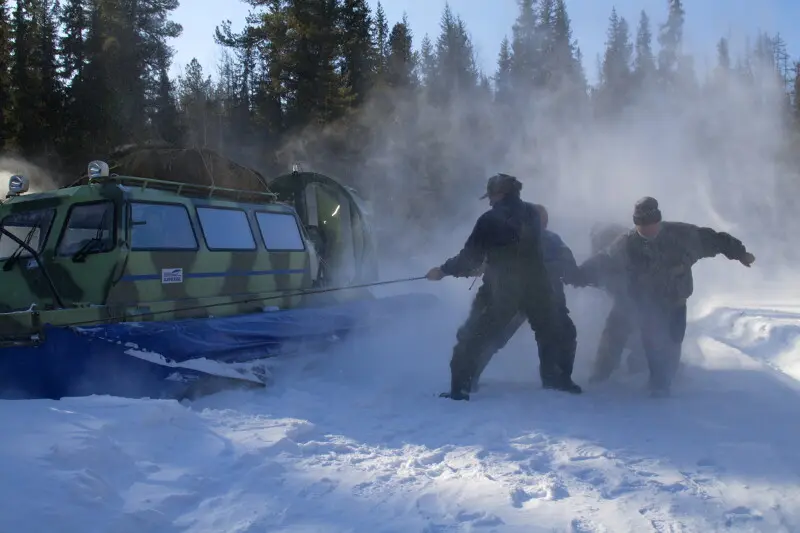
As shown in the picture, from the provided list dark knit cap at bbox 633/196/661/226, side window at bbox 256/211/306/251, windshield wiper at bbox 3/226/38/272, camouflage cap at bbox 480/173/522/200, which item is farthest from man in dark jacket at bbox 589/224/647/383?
windshield wiper at bbox 3/226/38/272

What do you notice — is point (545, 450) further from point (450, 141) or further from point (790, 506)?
point (450, 141)

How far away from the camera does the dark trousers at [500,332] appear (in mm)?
5848

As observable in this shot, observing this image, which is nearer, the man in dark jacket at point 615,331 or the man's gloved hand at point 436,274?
the man's gloved hand at point 436,274

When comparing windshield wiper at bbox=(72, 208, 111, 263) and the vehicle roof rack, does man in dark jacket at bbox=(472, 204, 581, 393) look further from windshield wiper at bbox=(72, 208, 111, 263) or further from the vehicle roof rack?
windshield wiper at bbox=(72, 208, 111, 263)

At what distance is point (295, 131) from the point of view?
28.0 metres

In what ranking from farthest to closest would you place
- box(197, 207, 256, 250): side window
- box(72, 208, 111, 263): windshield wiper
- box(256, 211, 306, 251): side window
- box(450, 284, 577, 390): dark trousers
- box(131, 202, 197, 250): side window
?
box(256, 211, 306, 251): side window → box(197, 207, 256, 250): side window → box(131, 202, 197, 250): side window → box(72, 208, 111, 263): windshield wiper → box(450, 284, 577, 390): dark trousers

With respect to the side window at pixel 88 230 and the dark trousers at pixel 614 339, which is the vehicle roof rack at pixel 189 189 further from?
the dark trousers at pixel 614 339

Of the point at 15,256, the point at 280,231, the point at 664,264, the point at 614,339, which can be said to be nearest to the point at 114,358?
the point at 15,256

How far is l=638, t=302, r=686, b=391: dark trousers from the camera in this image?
592 centimetres

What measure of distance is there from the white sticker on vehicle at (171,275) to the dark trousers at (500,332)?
289cm

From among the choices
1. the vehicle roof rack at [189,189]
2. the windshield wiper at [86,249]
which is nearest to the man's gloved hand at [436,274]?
the vehicle roof rack at [189,189]

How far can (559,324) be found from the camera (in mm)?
6086

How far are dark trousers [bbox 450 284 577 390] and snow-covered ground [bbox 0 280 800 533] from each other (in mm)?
325


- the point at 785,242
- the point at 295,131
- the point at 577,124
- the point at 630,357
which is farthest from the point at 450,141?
the point at 630,357
